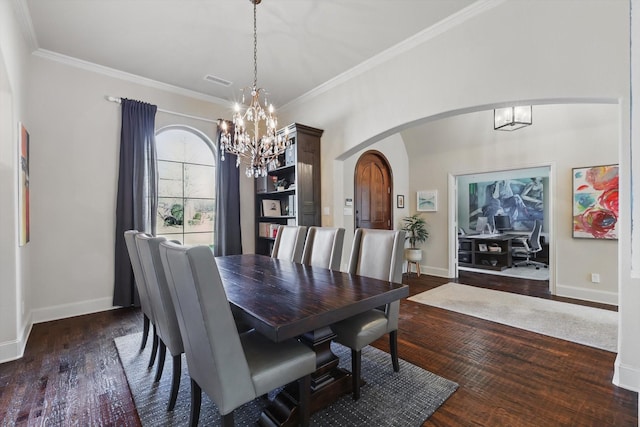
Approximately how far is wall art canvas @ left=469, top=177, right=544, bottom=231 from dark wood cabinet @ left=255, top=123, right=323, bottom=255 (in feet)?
19.4

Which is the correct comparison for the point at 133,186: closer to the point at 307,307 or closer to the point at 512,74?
the point at 307,307

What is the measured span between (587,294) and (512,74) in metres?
3.32

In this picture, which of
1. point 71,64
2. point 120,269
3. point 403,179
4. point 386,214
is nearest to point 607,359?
point 386,214

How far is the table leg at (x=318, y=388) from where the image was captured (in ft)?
5.53

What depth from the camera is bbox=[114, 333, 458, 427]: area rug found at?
1757 mm

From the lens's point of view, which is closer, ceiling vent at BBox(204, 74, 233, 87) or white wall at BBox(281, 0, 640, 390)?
white wall at BBox(281, 0, 640, 390)

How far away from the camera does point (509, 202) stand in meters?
7.96

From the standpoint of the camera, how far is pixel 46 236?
3.39 meters

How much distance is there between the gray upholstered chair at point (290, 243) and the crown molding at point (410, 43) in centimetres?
225

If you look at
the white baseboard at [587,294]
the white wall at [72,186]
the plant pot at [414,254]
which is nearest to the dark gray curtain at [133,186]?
the white wall at [72,186]

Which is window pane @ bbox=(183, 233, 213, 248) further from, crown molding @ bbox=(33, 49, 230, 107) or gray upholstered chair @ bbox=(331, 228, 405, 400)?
gray upholstered chair @ bbox=(331, 228, 405, 400)

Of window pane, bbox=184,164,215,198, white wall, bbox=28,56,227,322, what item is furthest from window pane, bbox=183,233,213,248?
white wall, bbox=28,56,227,322

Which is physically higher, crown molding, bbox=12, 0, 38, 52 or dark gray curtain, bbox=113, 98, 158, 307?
crown molding, bbox=12, 0, 38, 52

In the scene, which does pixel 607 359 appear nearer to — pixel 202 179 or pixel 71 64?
pixel 202 179
